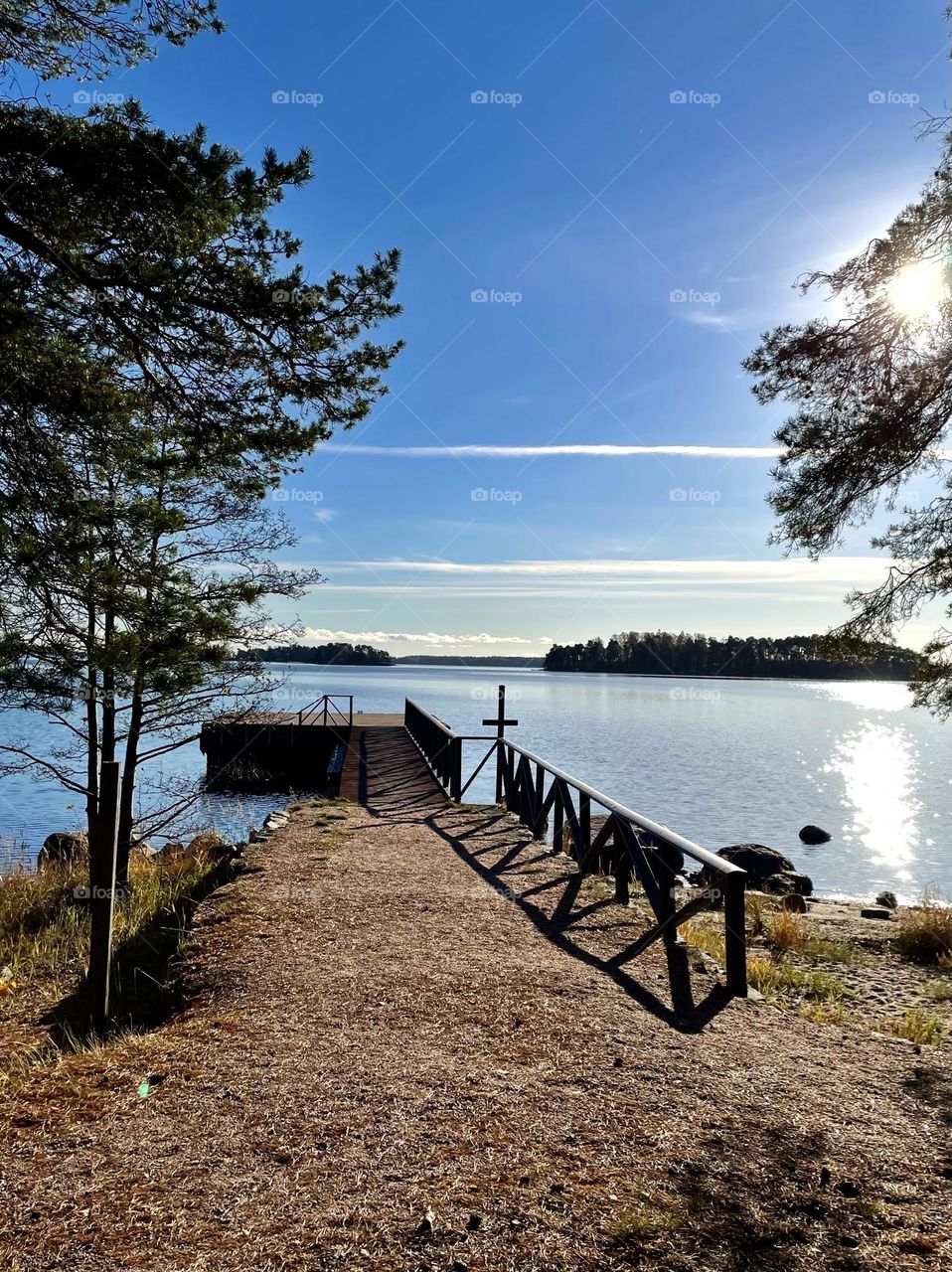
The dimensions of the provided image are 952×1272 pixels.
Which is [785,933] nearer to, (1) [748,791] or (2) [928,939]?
(2) [928,939]

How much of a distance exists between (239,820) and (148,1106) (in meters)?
17.5

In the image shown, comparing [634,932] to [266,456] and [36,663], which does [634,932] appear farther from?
[36,663]

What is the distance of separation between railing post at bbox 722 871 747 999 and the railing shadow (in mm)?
103

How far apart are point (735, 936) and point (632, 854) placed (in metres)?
1.64

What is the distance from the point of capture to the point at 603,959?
20.5ft

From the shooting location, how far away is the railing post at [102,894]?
523cm

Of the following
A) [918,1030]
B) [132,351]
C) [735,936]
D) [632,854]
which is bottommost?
[918,1030]

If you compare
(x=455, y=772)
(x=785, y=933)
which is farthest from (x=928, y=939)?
(x=455, y=772)

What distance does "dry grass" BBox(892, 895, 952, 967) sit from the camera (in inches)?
366

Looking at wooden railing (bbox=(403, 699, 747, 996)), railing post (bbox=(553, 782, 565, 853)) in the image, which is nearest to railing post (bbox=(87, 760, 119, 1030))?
wooden railing (bbox=(403, 699, 747, 996))

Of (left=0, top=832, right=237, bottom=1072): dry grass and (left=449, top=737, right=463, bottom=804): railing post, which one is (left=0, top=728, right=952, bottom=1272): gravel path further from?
(left=449, top=737, right=463, bottom=804): railing post

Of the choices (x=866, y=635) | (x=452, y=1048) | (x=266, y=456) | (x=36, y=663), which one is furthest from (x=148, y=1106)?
(x=866, y=635)

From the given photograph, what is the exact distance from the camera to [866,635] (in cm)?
918

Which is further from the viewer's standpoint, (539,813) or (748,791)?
(748,791)
